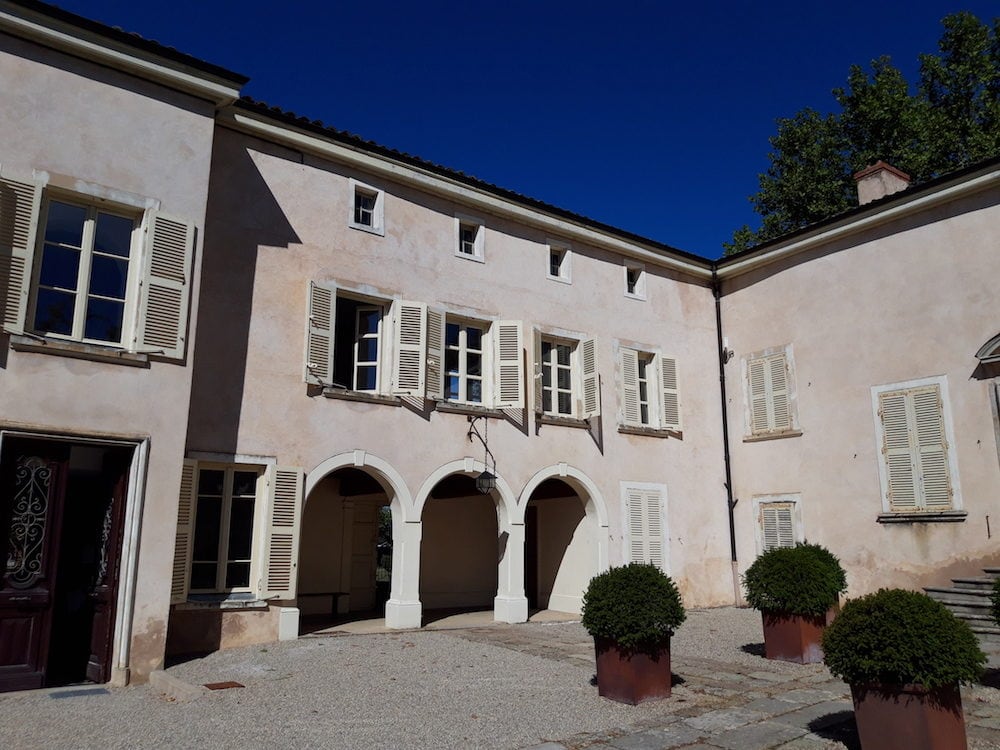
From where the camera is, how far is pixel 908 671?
4812 millimetres

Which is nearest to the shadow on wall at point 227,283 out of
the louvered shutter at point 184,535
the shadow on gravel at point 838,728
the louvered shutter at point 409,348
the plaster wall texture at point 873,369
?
the louvered shutter at point 184,535

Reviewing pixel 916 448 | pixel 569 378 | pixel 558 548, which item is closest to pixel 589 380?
pixel 569 378

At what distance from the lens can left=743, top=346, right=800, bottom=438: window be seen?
14.5 meters

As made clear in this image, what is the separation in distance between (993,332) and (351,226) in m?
9.66

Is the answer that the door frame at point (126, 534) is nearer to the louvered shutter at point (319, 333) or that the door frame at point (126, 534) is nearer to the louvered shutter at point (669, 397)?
the louvered shutter at point (319, 333)

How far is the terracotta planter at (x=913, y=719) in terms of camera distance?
4.73 meters

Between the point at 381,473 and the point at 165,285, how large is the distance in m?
3.98

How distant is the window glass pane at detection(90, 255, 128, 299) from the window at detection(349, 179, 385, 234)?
3.80m

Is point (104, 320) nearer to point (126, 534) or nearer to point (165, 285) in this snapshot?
point (165, 285)

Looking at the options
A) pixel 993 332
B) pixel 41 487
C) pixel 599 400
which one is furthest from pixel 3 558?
pixel 993 332

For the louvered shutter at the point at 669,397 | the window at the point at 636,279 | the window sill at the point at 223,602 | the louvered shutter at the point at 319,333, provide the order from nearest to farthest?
1. the window sill at the point at 223,602
2. the louvered shutter at the point at 319,333
3. the louvered shutter at the point at 669,397
4. the window at the point at 636,279

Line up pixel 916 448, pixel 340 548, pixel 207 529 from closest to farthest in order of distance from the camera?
pixel 207 529 → pixel 916 448 → pixel 340 548

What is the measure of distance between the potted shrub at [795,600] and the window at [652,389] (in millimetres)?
5542

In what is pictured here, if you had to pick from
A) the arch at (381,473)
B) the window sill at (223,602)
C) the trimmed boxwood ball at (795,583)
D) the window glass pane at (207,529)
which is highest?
the arch at (381,473)
